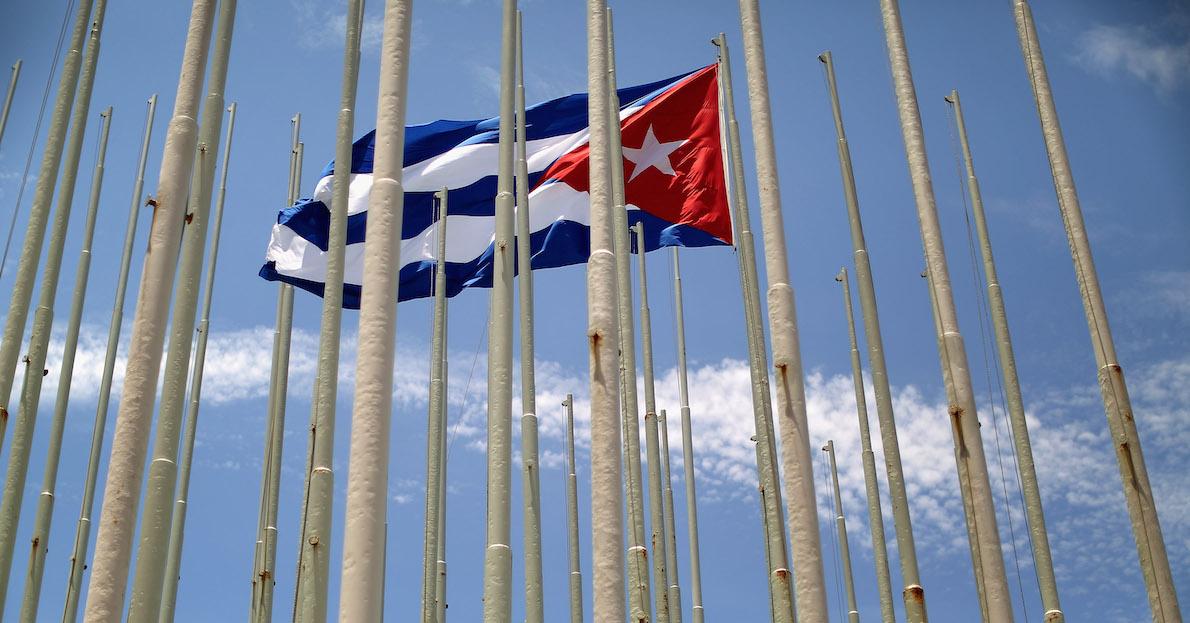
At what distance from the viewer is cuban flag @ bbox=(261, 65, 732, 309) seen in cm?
1789

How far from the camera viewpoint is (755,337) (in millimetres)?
13789

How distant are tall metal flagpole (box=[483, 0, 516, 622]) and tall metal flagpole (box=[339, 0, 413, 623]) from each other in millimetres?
1949

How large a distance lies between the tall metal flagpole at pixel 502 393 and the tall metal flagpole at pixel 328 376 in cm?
167

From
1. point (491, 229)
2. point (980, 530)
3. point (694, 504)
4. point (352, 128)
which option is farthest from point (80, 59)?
point (694, 504)

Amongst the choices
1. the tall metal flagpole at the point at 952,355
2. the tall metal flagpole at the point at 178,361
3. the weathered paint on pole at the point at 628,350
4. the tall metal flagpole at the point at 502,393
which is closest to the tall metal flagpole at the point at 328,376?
the tall metal flagpole at the point at 178,361

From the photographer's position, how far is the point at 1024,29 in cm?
1482

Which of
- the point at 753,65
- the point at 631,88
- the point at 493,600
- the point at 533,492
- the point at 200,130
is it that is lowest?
the point at 493,600

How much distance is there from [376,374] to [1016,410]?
9.44 metres

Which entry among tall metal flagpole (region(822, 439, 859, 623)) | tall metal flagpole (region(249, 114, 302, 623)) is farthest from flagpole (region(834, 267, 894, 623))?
tall metal flagpole (region(249, 114, 302, 623))

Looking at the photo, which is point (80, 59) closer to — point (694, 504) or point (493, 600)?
point (493, 600)

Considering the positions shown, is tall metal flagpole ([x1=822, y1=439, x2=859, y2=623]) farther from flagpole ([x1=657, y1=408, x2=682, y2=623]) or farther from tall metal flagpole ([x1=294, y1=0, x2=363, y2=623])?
tall metal flagpole ([x1=294, y1=0, x2=363, y2=623])

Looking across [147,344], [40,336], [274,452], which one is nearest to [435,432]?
[274,452]

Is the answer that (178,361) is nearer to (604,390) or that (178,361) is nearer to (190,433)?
(604,390)

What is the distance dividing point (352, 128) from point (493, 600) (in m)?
4.80
